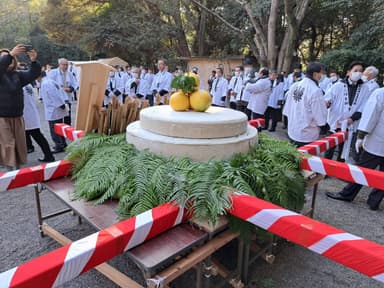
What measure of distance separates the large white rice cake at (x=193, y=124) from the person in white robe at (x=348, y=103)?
3528 millimetres

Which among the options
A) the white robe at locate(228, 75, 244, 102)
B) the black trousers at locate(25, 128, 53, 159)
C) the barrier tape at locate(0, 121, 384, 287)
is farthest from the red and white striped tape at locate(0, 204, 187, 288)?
the white robe at locate(228, 75, 244, 102)

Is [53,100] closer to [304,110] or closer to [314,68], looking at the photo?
[304,110]

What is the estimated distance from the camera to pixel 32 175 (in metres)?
2.43

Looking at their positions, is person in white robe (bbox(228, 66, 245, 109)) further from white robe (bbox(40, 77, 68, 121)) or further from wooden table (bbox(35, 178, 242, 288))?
wooden table (bbox(35, 178, 242, 288))

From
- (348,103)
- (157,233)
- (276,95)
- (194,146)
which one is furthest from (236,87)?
(157,233)

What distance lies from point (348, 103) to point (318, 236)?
465cm

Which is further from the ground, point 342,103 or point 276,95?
point 342,103

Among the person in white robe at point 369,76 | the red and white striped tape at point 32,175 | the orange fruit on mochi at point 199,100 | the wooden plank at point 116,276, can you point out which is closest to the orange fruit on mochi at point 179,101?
the orange fruit on mochi at point 199,100

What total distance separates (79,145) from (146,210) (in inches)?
47.1

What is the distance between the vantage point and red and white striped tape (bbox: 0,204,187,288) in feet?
4.00

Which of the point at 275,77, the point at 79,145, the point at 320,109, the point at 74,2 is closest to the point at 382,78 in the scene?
the point at 275,77

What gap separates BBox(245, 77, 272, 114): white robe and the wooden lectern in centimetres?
578

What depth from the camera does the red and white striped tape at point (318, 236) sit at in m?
1.36

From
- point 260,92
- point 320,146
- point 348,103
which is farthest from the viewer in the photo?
point 260,92
